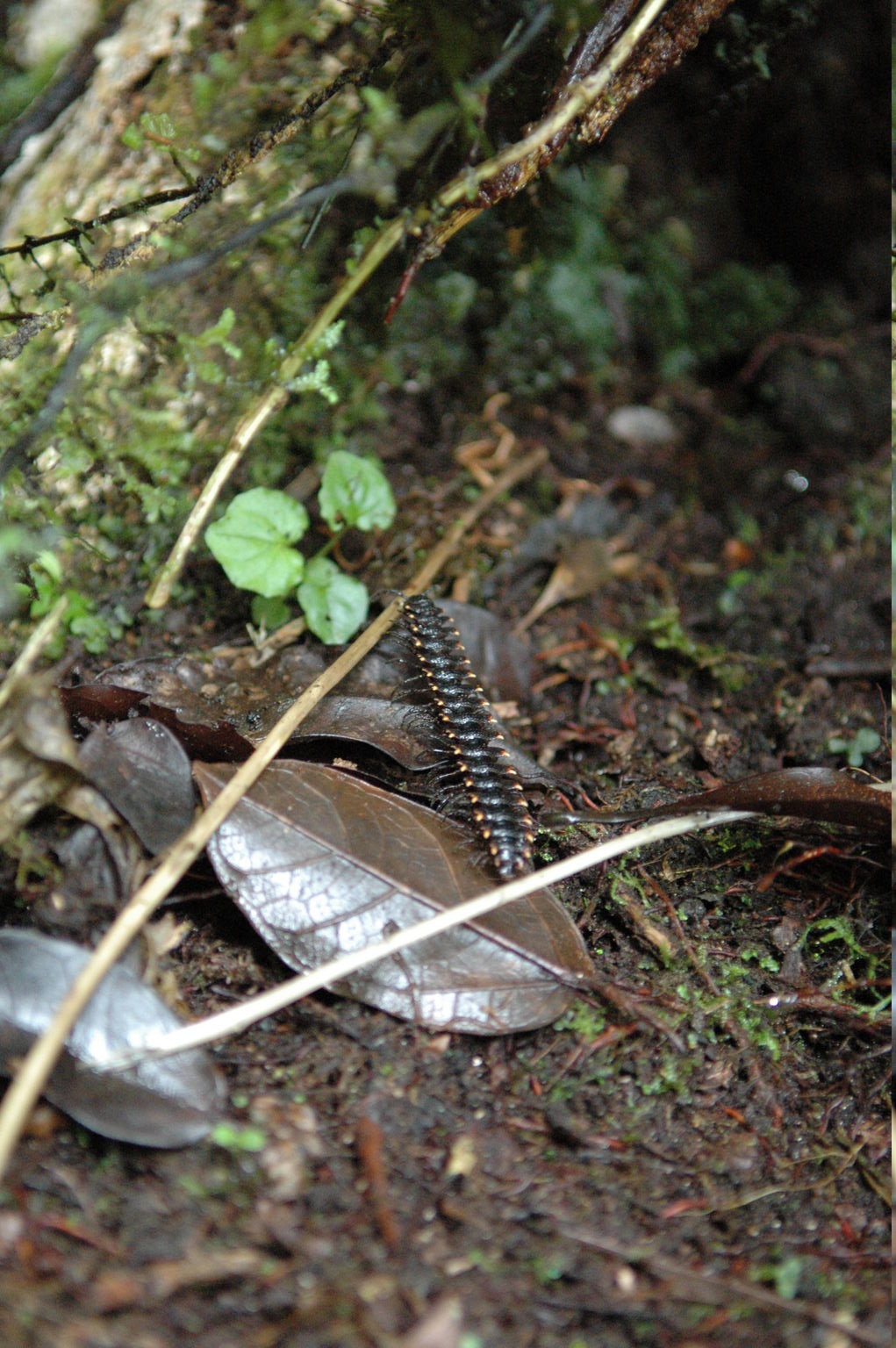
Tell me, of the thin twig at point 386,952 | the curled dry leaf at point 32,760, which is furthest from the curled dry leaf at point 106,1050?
the curled dry leaf at point 32,760

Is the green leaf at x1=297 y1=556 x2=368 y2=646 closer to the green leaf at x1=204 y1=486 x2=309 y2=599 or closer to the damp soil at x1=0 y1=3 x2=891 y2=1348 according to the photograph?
the green leaf at x1=204 y1=486 x2=309 y2=599

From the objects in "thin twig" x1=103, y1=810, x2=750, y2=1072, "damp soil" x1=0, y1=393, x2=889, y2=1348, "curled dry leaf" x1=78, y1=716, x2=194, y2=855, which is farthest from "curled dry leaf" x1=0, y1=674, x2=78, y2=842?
"thin twig" x1=103, y1=810, x2=750, y2=1072

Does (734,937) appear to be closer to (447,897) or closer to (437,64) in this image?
(447,897)

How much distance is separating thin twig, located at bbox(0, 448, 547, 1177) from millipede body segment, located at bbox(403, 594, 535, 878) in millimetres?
187

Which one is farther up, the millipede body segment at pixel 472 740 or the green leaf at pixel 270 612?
the green leaf at pixel 270 612

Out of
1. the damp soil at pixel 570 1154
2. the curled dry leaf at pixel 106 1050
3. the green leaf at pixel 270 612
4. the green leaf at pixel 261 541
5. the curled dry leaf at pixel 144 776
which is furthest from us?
the green leaf at pixel 270 612

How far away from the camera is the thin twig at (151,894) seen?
1.79 meters

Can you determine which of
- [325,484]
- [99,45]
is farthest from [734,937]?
[99,45]

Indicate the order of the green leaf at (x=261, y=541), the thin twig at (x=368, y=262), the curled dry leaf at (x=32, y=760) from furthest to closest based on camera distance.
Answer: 1. the green leaf at (x=261, y=541)
2. the thin twig at (x=368, y=262)
3. the curled dry leaf at (x=32, y=760)

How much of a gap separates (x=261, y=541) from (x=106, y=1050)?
1.74 metres

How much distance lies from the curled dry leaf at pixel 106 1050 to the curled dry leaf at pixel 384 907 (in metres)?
0.33

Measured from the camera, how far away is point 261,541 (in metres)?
3.25

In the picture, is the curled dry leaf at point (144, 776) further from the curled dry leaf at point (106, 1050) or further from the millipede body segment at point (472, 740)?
the millipede body segment at point (472, 740)

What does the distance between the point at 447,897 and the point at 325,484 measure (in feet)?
5.32
